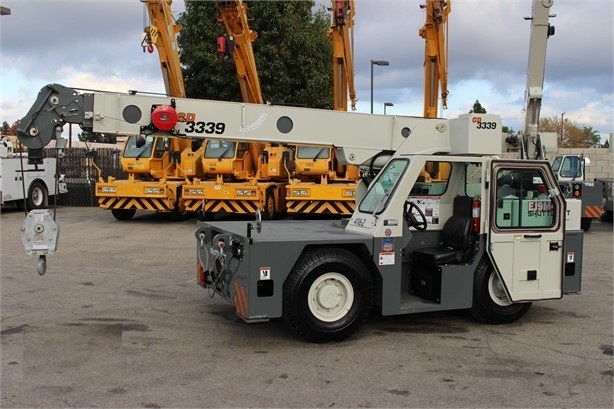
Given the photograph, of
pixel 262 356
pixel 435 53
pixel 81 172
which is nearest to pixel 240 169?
pixel 435 53

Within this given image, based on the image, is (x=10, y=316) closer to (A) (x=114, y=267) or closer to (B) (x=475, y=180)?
(A) (x=114, y=267)

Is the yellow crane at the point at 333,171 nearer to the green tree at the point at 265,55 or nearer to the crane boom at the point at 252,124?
the green tree at the point at 265,55

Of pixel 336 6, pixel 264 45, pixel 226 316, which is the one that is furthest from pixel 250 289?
pixel 264 45

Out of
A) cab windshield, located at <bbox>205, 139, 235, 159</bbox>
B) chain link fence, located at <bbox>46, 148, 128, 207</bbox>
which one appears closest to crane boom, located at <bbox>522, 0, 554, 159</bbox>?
cab windshield, located at <bbox>205, 139, 235, 159</bbox>

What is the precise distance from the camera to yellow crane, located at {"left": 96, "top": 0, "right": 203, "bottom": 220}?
17.6 metres

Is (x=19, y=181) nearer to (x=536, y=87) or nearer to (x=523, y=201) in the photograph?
(x=536, y=87)

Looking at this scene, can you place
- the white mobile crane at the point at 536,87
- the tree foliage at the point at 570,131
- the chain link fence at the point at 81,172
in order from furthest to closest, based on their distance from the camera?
the tree foliage at the point at 570,131 < the chain link fence at the point at 81,172 < the white mobile crane at the point at 536,87

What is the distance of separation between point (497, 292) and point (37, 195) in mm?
18805

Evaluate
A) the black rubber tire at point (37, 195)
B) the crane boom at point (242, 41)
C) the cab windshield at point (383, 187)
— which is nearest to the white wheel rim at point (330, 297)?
the cab windshield at point (383, 187)

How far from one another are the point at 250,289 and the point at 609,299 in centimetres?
564

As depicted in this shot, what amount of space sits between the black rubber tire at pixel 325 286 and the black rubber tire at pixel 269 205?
1121 cm

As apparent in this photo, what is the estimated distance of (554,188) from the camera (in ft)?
23.2

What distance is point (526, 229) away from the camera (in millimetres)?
7016

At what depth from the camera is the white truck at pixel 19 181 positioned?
66.3 feet
